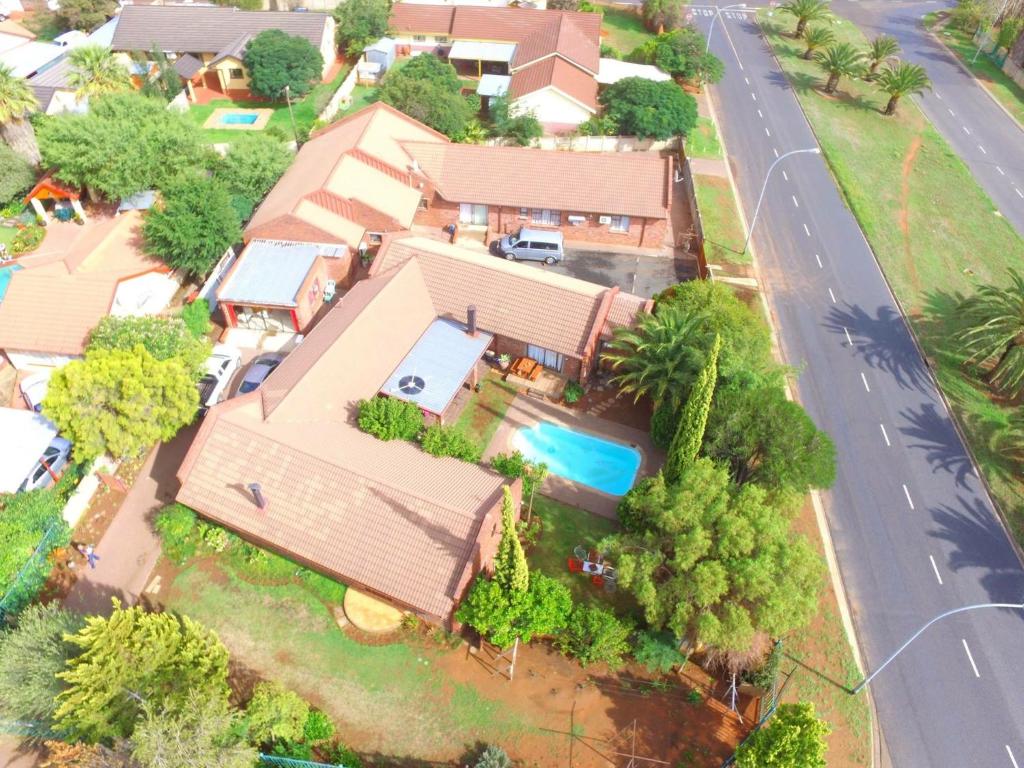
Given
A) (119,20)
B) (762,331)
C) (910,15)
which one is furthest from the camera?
(910,15)

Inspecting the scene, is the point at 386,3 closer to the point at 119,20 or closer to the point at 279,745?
the point at 119,20

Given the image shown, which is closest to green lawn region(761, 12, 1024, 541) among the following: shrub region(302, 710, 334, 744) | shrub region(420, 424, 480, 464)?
shrub region(420, 424, 480, 464)

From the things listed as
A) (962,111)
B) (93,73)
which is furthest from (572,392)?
(962,111)

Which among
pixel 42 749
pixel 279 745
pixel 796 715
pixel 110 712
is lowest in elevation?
pixel 42 749

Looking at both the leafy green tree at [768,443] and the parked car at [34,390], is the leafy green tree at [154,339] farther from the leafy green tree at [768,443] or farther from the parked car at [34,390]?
the leafy green tree at [768,443]

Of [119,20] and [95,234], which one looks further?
[119,20]

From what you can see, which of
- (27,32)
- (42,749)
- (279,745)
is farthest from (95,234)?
(27,32)

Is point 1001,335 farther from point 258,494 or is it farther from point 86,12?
point 86,12

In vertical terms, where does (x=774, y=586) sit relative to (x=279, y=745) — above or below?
above
